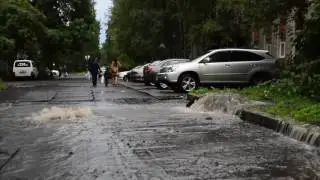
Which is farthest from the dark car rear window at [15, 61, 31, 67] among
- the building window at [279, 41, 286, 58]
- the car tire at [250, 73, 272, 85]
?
the car tire at [250, 73, 272, 85]

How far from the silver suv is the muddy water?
31.1ft

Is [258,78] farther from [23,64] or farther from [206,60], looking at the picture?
[23,64]

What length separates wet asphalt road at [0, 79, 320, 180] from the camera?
23.4ft

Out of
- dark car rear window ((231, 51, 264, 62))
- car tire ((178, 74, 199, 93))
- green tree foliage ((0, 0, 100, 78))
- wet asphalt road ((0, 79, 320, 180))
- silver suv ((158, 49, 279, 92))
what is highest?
green tree foliage ((0, 0, 100, 78))

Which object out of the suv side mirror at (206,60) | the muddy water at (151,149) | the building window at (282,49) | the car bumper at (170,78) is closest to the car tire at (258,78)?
the suv side mirror at (206,60)

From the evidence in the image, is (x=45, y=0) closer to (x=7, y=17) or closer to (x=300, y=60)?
(x=7, y=17)

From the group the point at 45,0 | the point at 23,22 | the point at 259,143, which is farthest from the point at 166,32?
the point at 259,143

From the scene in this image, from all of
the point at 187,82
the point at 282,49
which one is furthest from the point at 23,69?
the point at 187,82

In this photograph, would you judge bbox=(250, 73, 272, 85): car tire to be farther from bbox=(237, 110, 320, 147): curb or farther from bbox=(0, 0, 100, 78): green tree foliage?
bbox=(0, 0, 100, 78): green tree foliage

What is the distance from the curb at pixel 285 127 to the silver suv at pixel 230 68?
32.0 ft

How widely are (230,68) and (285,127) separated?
12851 mm

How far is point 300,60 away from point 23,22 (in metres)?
39.4

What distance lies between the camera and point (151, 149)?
29.0 ft

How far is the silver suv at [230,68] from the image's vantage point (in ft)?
75.5
